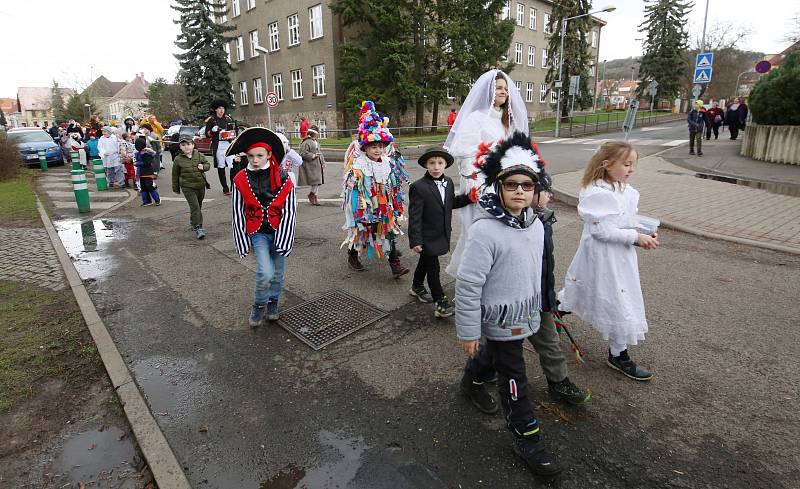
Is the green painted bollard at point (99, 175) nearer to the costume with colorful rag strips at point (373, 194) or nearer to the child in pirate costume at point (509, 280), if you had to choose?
the costume with colorful rag strips at point (373, 194)

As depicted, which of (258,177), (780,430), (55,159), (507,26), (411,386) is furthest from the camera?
(507,26)

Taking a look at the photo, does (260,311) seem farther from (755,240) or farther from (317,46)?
(317,46)

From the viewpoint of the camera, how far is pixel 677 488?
248 centimetres

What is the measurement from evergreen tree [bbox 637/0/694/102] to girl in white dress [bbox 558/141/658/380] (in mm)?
58342

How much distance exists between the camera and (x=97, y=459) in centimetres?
285

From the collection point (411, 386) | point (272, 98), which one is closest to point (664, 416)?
point (411, 386)

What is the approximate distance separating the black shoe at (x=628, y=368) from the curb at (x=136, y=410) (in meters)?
3.09

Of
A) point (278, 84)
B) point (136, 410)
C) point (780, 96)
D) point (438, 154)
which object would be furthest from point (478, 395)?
point (278, 84)

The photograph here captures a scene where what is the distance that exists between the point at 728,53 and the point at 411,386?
216ft

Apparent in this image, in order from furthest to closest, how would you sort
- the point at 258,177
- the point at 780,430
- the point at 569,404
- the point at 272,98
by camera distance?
1. the point at 272,98
2. the point at 258,177
3. the point at 569,404
4. the point at 780,430

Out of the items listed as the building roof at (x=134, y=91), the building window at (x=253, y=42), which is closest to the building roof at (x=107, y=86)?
the building roof at (x=134, y=91)

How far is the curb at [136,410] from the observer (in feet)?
8.73

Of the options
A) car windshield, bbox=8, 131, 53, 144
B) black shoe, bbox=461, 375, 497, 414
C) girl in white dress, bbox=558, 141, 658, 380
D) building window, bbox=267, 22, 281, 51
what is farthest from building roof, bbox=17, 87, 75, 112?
girl in white dress, bbox=558, 141, 658, 380

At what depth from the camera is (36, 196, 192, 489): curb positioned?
2662 mm
